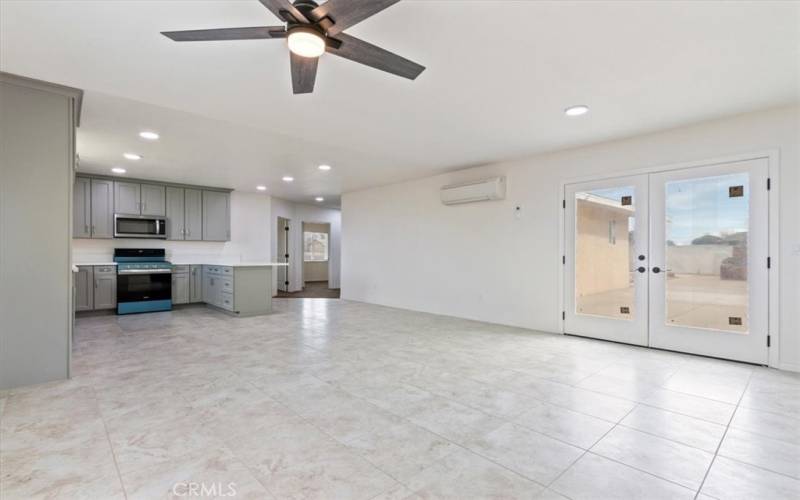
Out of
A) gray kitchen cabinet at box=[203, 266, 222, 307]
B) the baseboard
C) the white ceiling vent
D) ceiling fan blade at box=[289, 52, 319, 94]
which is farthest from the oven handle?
the baseboard

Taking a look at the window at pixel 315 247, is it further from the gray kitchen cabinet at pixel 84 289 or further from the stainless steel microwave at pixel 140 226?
the gray kitchen cabinet at pixel 84 289

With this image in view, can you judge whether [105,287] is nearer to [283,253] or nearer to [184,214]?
[184,214]

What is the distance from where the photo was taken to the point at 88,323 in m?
5.41

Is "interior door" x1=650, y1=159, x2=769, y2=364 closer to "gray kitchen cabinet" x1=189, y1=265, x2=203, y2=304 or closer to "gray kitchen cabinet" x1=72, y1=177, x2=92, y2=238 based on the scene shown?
"gray kitchen cabinet" x1=189, y1=265, x2=203, y2=304

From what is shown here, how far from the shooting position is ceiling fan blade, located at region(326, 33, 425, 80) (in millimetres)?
1865

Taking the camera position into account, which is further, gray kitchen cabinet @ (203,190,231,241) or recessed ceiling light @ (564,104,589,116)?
gray kitchen cabinet @ (203,190,231,241)

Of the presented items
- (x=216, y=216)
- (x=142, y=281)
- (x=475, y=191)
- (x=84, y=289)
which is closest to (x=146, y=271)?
(x=142, y=281)

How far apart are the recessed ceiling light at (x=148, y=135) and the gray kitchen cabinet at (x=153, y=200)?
2.88 meters

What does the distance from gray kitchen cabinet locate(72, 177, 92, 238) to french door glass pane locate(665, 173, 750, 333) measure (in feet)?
27.5

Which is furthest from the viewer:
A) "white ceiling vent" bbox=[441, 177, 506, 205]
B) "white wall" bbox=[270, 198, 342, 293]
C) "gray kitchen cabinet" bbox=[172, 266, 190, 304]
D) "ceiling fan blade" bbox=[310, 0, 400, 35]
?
"white wall" bbox=[270, 198, 342, 293]

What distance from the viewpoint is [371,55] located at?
1.99 metres

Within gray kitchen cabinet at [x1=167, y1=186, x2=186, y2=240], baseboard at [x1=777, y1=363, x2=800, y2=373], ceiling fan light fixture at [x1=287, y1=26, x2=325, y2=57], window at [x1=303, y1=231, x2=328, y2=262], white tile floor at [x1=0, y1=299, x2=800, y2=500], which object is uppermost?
ceiling fan light fixture at [x1=287, y1=26, x2=325, y2=57]

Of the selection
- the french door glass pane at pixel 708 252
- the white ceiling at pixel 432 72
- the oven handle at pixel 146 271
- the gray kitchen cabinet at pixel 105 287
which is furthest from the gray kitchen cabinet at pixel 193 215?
the french door glass pane at pixel 708 252

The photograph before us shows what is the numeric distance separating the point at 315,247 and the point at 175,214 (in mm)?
5877
